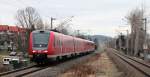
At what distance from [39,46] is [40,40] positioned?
537 millimetres

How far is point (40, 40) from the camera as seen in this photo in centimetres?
3578

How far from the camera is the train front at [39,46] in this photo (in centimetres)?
3523

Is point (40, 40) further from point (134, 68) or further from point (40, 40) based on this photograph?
point (134, 68)

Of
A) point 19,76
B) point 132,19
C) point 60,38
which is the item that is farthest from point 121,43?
point 19,76

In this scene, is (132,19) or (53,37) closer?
(53,37)

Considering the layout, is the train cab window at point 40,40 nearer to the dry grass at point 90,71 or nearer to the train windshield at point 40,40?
the train windshield at point 40,40

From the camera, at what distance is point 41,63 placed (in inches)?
1561

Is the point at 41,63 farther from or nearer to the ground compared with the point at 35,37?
nearer to the ground

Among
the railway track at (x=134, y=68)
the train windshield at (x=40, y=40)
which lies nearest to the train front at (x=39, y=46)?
the train windshield at (x=40, y=40)

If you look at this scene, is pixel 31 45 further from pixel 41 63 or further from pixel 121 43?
pixel 121 43

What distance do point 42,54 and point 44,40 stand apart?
1308 millimetres

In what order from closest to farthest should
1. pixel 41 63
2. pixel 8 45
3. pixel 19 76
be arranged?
1. pixel 19 76
2. pixel 41 63
3. pixel 8 45

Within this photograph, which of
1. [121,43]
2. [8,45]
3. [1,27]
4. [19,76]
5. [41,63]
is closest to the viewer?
[19,76]

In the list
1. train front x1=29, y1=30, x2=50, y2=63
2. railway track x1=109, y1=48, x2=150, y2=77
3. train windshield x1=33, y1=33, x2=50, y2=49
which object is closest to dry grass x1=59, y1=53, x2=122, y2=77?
railway track x1=109, y1=48, x2=150, y2=77
